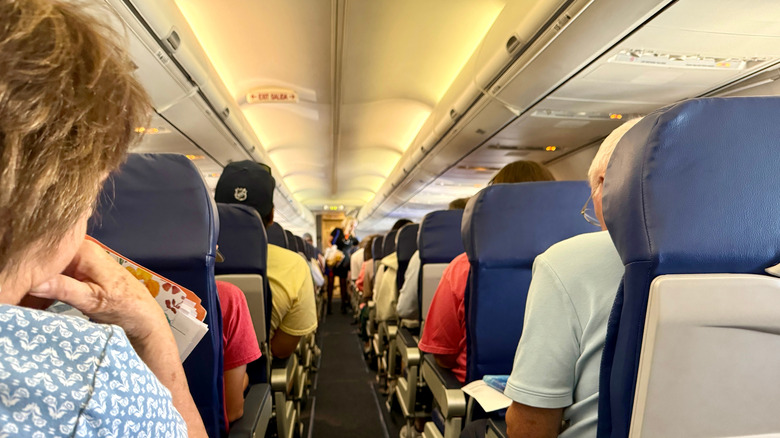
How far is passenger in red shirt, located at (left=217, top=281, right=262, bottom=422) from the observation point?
4.86 ft

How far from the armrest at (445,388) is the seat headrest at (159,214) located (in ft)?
3.98

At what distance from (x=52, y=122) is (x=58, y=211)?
0.35ft

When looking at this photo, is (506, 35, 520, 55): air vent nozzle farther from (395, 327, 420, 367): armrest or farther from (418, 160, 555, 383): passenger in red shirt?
(395, 327, 420, 367): armrest

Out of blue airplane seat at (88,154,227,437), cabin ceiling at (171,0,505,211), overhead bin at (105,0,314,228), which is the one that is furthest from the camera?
cabin ceiling at (171,0,505,211)

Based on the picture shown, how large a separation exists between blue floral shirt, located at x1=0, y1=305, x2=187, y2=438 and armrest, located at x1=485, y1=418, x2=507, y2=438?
3.63 feet

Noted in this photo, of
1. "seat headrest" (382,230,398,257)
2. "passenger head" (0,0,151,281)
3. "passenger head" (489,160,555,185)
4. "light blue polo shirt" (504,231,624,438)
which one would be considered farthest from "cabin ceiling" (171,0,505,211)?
"passenger head" (0,0,151,281)

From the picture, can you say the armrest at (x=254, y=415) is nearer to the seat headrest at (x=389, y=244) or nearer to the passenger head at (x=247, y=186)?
the passenger head at (x=247, y=186)

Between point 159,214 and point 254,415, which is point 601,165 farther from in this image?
point 254,415

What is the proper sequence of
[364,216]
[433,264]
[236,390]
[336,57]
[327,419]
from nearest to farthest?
A: [236,390] → [433,264] → [327,419] → [336,57] → [364,216]

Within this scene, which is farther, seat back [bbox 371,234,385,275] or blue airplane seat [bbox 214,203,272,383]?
seat back [bbox 371,234,385,275]

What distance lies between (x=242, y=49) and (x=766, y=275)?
15.7 feet

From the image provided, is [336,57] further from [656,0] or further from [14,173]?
[14,173]

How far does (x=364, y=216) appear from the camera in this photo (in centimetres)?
1670

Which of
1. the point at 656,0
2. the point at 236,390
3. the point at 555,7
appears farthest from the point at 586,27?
the point at 236,390
